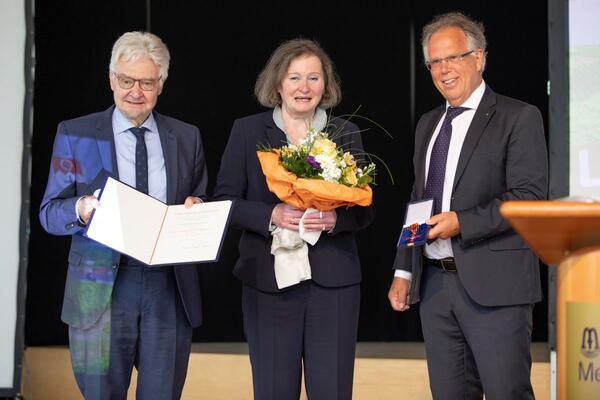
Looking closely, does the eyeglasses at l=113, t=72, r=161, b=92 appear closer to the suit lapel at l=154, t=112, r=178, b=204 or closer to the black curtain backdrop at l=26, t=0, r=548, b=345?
the suit lapel at l=154, t=112, r=178, b=204

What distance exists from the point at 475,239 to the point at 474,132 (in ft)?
1.28

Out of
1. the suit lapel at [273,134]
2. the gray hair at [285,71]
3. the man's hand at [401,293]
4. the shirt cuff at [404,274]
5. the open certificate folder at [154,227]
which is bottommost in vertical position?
the man's hand at [401,293]

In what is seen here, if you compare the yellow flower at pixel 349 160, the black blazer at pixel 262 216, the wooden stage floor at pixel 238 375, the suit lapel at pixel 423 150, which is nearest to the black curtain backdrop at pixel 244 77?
the wooden stage floor at pixel 238 375

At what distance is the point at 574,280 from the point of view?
1.83m

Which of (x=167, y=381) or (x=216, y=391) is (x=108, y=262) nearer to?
(x=167, y=381)

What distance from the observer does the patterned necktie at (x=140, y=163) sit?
316 centimetres

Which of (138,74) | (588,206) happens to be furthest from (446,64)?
(588,206)

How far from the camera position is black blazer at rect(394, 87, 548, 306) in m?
3.04

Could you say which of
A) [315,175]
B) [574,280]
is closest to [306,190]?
[315,175]

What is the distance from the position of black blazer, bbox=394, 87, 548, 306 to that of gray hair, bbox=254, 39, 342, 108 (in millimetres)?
581

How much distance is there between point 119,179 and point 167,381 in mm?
731

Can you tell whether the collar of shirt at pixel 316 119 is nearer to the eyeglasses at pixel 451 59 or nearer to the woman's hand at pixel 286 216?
the woman's hand at pixel 286 216

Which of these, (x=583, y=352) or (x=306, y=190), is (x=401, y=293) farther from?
(x=583, y=352)

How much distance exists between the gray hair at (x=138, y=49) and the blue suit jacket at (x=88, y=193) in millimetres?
216
